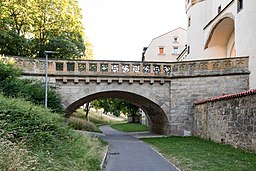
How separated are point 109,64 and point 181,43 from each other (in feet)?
101

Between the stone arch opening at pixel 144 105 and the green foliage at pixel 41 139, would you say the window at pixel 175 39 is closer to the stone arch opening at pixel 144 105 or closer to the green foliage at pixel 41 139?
the stone arch opening at pixel 144 105

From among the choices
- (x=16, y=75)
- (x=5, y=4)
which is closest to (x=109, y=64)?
(x=16, y=75)

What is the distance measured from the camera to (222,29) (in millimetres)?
25656

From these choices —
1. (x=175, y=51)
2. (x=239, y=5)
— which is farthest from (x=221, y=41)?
(x=175, y=51)

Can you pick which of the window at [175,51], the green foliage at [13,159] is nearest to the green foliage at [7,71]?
the green foliage at [13,159]

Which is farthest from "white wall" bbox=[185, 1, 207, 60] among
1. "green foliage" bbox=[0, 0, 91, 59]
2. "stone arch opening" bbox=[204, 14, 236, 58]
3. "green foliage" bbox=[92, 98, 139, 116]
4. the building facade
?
"green foliage" bbox=[92, 98, 139, 116]

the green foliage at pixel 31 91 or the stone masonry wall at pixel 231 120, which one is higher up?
the green foliage at pixel 31 91

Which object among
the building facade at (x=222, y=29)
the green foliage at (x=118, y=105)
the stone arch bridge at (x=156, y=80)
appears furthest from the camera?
the green foliage at (x=118, y=105)

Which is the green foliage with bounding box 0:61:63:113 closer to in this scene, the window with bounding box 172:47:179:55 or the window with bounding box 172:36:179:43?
the window with bounding box 172:47:179:55

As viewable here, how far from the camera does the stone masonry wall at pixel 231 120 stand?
439 inches

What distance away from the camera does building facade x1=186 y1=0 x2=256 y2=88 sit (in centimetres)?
1841

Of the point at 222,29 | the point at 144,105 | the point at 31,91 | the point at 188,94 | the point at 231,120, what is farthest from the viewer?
the point at 222,29

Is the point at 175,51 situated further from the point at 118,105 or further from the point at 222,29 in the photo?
the point at 222,29

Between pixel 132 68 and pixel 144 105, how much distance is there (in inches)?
180
